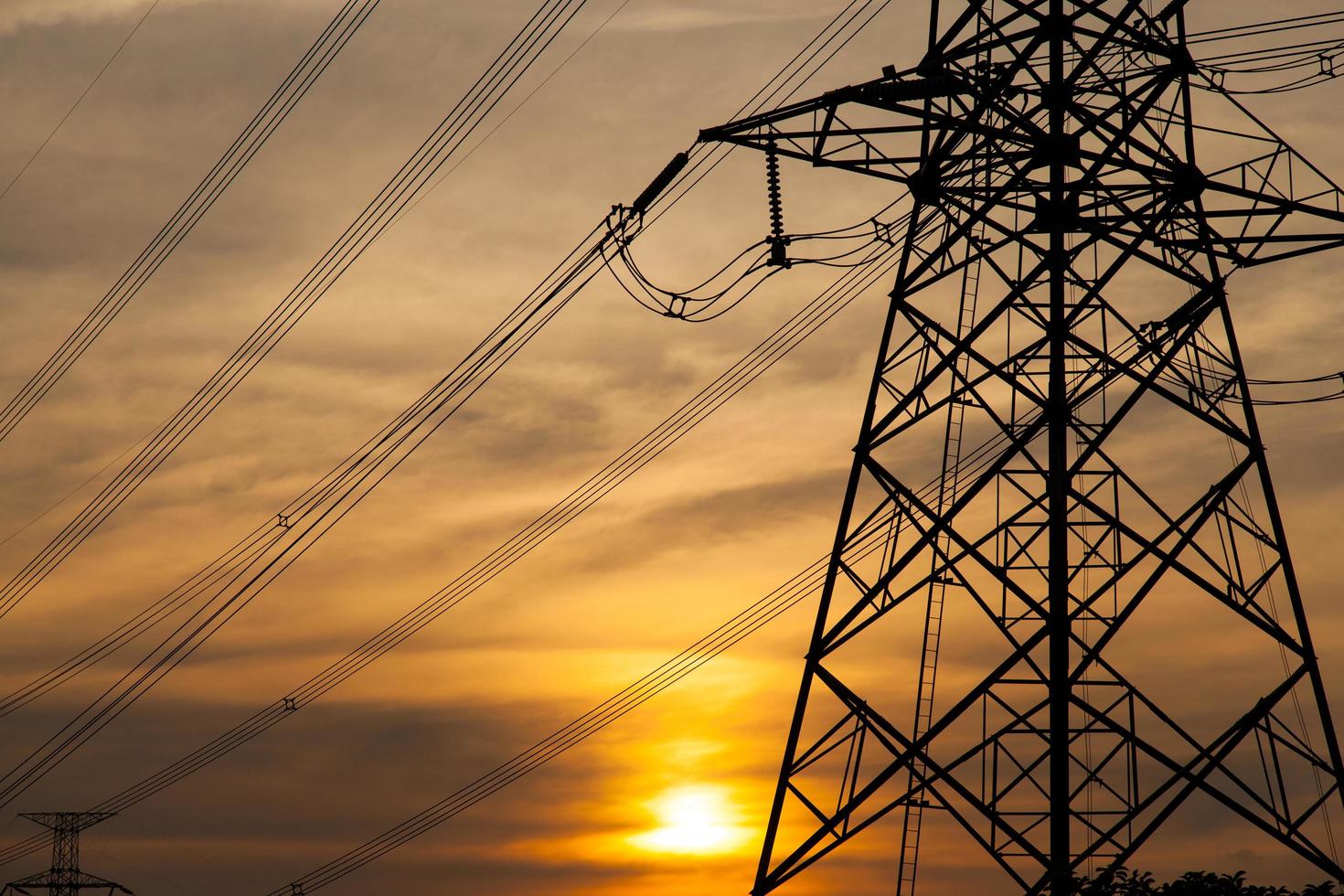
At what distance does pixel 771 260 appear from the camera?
28531 mm

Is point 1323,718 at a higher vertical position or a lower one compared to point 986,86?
lower

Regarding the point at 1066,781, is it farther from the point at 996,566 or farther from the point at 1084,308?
the point at 1084,308

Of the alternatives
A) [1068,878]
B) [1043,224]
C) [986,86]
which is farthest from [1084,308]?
[1068,878]

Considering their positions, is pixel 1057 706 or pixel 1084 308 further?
pixel 1084 308

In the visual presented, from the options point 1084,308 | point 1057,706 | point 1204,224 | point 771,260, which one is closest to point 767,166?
point 771,260

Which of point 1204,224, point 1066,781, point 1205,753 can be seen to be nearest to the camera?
point 1066,781

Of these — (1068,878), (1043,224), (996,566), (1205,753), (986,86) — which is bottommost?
(1068,878)

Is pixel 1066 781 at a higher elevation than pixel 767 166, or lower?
lower

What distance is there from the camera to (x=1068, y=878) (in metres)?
22.9

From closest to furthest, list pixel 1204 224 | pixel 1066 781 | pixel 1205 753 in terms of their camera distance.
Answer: pixel 1066 781 → pixel 1205 753 → pixel 1204 224

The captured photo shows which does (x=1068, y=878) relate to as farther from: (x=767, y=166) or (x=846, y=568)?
(x=767, y=166)

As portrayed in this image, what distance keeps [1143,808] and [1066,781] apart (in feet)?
5.61

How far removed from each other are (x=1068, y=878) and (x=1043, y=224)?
11226 millimetres

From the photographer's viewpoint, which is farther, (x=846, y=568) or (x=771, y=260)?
(x=771, y=260)
